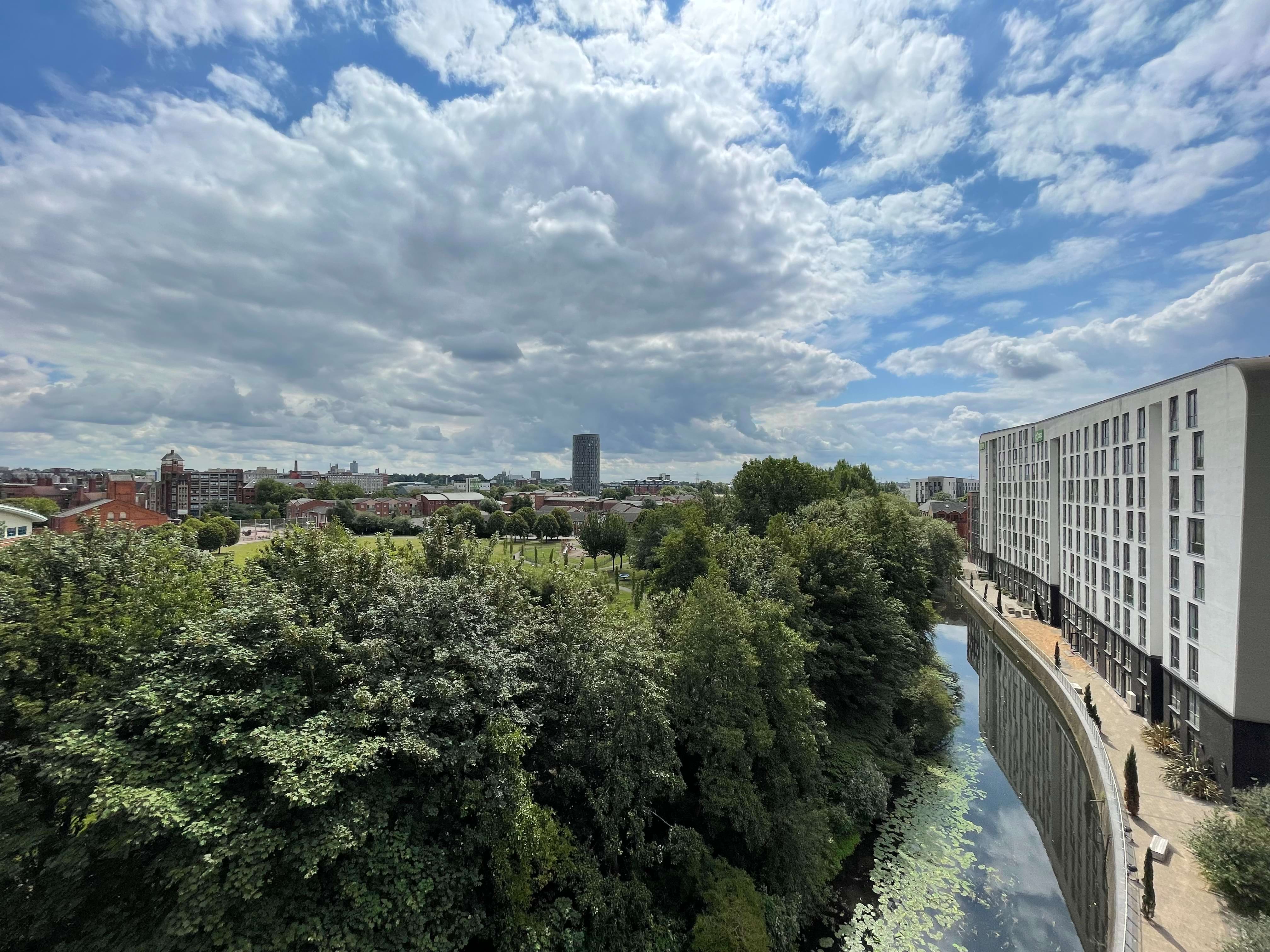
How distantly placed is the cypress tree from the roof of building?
2032 inches

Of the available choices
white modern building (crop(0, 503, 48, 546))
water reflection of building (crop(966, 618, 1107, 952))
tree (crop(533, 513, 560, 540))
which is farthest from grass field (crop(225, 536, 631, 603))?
water reflection of building (crop(966, 618, 1107, 952))

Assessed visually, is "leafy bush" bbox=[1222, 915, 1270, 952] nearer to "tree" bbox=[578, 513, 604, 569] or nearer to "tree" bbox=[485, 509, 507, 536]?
"tree" bbox=[578, 513, 604, 569]

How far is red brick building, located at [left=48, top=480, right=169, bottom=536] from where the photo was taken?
57312 millimetres

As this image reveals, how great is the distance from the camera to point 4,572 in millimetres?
13016

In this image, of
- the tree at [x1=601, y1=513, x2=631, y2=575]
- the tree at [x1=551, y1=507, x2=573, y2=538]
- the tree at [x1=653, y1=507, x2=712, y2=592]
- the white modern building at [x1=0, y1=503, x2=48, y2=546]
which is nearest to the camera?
the tree at [x1=653, y1=507, x2=712, y2=592]

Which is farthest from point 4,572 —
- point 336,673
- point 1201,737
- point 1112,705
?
point 1112,705

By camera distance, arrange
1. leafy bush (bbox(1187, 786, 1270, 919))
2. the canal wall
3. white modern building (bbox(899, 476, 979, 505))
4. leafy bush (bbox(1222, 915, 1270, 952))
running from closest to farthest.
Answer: leafy bush (bbox(1222, 915, 1270, 952)) → leafy bush (bbox(1187, 786, 1270, 919)) → the canal wall → white modern building (bbox(899, 476, 979, 505))

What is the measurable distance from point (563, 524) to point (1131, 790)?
8558cm

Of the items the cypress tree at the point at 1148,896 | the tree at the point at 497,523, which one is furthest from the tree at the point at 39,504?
the cypress tree at the point at 1148,896

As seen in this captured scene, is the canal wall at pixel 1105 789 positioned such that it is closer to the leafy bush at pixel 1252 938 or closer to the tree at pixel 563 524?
the leafy bush at pixel 1252 938

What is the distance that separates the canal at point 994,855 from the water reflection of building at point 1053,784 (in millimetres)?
54

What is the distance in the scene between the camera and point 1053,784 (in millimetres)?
25391

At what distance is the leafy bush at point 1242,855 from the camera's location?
46.4 ft

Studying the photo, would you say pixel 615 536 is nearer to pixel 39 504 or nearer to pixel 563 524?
pixel 563 524
